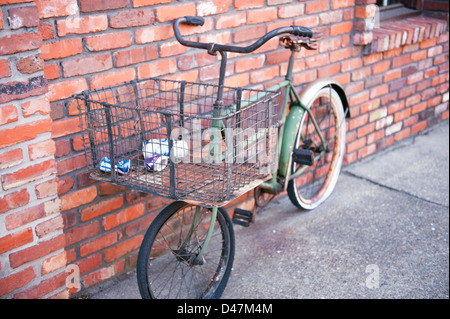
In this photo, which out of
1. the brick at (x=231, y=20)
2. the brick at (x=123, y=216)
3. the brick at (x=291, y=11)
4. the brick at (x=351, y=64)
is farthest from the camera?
the brick at (x=351, y=64)

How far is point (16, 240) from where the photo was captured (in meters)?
Result: 2.10

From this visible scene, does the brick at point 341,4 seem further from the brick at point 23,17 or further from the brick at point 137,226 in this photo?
the brick at point 23,17

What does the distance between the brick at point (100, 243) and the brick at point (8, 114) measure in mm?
777

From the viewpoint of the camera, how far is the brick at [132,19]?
2.33 metres

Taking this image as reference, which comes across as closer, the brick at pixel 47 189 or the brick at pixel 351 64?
the brick at pixel 47 189

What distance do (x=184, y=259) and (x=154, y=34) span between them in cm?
111

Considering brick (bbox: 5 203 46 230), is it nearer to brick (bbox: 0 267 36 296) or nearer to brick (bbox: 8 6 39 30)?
brick (bbox: 0 267 36 296)

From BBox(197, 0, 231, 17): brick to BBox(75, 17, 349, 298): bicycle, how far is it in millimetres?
185

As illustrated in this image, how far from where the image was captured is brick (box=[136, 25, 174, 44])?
8.03 ft

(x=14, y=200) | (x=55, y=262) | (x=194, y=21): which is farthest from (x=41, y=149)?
(x=194, y=21)

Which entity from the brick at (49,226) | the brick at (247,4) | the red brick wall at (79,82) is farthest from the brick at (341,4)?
the brick at (49,226)

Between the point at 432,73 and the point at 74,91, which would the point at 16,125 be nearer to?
the point at 74,91

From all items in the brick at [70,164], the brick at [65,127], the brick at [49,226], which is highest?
the brick at [65,127]

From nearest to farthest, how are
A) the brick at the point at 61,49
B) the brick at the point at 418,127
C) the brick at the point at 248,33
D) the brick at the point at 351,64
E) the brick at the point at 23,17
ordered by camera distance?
the brick at the point at 23,17
the brick at the point at 61,49
the brick at the point at 248,33
the brick at the point at 351,64
the brick at the point at 418,127
